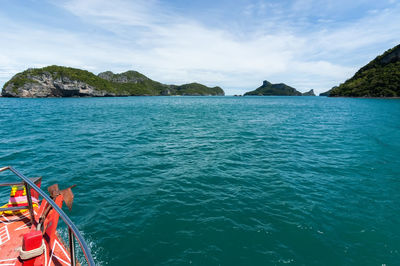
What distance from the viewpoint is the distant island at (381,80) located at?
124m

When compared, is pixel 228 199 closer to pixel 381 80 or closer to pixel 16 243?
pixel 16 243

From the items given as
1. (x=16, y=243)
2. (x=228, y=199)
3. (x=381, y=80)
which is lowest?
(x=228, y=199)

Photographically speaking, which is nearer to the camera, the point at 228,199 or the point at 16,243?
the point at 16,243

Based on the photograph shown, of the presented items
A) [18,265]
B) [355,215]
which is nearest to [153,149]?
[18,265]

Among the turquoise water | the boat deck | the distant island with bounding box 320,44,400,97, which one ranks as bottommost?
the turquoise water

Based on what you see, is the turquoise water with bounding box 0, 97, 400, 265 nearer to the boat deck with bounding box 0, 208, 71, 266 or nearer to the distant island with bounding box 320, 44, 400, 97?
the boat deck with bounding box 0, 208, 71, 266

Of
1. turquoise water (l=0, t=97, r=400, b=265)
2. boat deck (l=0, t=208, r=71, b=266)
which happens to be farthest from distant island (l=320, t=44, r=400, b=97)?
boat deck (l=0, t=208, r=71, b=266)

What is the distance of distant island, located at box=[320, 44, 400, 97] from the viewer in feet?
408

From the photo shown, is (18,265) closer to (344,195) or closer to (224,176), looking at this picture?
(224,176)

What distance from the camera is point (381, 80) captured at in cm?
13550

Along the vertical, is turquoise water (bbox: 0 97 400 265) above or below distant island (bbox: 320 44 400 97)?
below

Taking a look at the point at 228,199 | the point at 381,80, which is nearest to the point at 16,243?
the point at 228,199

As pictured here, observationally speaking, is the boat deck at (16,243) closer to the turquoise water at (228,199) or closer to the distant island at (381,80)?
the turquoise water at (228,199)

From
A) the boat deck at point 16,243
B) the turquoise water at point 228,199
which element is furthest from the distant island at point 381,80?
the boat deck at point 16,243
